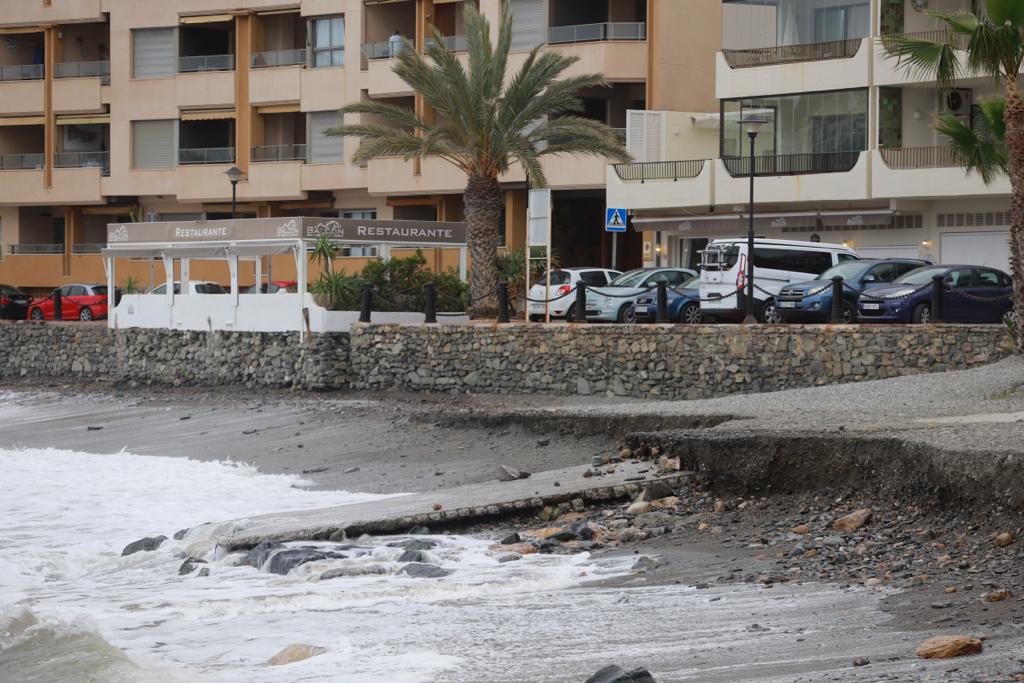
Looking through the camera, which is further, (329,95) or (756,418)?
(329,95)

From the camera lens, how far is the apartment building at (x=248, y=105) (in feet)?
153

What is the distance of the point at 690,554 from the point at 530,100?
22386mm

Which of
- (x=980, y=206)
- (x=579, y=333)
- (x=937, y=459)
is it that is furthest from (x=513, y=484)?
(x=980, y=206)

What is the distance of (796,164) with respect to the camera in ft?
134

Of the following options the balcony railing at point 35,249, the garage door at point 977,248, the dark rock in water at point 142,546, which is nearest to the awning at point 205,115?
the balcony railing at point 35,249

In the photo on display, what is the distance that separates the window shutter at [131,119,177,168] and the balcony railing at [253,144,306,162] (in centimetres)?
371

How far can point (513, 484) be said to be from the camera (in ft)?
51.0

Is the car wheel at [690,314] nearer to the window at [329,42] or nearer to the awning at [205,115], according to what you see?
the window at [329,42]

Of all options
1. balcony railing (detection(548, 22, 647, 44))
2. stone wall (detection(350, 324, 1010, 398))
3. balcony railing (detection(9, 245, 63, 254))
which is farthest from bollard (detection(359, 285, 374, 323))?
balcony railing (detection(9, 245, 63, 254))

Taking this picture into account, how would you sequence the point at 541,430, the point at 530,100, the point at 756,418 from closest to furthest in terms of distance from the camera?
1. the point at 756,418
2. the point at 541,430
3. the point at 530,100

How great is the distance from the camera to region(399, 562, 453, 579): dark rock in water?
1171 cm

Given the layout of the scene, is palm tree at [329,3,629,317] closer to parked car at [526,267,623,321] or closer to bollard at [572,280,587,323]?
parked car at [526,267,623,321]

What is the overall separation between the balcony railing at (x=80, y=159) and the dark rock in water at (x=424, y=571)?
48.7 m

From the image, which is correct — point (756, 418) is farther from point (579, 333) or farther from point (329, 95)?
point (329, 95)
